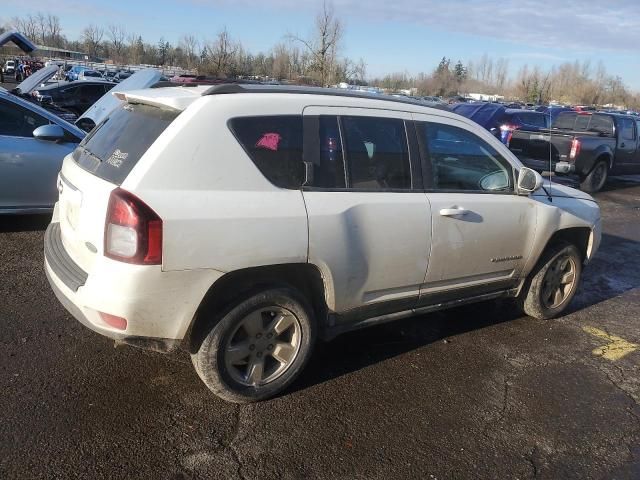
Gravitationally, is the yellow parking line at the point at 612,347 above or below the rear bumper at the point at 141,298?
below

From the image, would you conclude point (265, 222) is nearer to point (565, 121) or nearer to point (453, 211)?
point (453, 211)

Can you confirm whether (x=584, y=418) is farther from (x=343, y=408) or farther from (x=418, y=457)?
(x=343, y=408)

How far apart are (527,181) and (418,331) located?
4.78 feet

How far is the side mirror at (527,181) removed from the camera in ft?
13.6

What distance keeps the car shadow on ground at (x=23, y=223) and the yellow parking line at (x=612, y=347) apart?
19.5ft

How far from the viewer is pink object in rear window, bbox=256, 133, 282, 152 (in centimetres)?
305

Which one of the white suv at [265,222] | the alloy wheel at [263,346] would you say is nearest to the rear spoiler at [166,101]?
the white suv at [265,222]

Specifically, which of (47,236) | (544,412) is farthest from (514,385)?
(47,236)

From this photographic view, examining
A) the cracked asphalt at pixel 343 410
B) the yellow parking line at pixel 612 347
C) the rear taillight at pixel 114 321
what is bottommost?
the yellow parking line at pixel 612 347

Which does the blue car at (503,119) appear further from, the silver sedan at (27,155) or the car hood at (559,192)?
the silver sedan at (27,155)

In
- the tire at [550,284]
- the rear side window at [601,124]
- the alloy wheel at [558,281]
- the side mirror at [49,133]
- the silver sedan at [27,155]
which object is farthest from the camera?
the rear side window at [601,124]

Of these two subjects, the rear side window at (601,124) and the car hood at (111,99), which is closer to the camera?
the car hood at (111,99)

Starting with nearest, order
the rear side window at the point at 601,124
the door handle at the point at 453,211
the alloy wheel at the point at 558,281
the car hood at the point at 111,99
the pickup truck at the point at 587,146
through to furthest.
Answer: the door handle at the point at 453,211, the alloy wheel at the point at 558,281, the car hood at the point at 111,99, the pickup truck at the point at 587,146, the rear side window at the point at 601,124

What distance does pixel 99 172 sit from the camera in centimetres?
309
